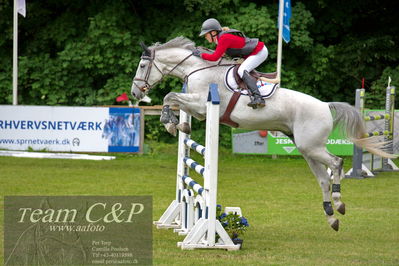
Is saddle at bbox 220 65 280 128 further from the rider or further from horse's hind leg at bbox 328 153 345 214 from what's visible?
horse's hind leg at bbox 328 153 345 214

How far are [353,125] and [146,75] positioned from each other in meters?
2.31

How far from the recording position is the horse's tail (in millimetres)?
8523

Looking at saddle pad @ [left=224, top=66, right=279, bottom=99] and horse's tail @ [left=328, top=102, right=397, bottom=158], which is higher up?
saddle pad @ [left=224, top=66, right=279, bottom=99]

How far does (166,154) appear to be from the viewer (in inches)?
714

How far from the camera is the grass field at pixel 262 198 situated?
23.7 ft

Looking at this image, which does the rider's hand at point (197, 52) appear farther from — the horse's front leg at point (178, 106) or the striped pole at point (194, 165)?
the striped pole at point (194, 165)

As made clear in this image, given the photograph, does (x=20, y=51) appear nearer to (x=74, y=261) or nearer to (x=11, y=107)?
(x=11, y=107)

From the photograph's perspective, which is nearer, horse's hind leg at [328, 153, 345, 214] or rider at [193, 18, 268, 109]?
rider at [193, 18, 268, 109]

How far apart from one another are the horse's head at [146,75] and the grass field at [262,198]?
61.1 inches

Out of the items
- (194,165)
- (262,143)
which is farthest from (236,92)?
(262,143)

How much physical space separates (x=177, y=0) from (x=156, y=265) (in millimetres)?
15521

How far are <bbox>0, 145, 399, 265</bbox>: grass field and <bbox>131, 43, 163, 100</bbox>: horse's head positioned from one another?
1551 mm

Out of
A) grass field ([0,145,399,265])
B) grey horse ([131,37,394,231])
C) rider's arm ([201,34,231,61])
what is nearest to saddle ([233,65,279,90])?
grey horse ([131,37,394,231])

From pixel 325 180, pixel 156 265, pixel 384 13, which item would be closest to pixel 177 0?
pixel 384 13
